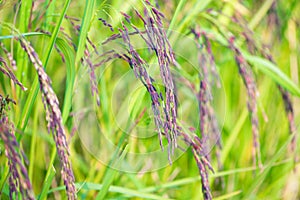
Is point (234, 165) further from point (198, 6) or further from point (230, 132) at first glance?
point (198, 6)

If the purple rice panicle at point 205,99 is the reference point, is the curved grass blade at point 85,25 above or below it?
above

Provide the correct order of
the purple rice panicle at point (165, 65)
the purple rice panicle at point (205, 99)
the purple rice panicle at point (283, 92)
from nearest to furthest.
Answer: the purple rice panicle at point (165, 65), the purple rice panicle at point (205, 99), the purple rice panicle at point (283, 92)

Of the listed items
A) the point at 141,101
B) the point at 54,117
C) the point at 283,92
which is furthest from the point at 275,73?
the point at 54,117

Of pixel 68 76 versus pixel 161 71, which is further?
pixel 68 76

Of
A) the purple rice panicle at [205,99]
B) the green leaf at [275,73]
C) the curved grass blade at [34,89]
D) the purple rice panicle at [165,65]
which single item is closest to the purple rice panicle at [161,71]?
the purple rice panicle at [165,65]

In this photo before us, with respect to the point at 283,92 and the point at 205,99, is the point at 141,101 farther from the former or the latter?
the point at 283,92

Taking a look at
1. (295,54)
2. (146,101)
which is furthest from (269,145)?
(146,101)

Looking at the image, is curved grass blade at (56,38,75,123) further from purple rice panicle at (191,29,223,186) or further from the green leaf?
the green leaf

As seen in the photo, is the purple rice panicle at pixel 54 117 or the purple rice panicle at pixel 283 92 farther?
the purple rice panicle at pixel 283 92

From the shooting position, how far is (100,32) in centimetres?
145

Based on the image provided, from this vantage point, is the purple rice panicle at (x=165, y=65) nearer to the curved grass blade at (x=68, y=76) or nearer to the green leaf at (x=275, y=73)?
the curved grass blade at (x=68, y=76)

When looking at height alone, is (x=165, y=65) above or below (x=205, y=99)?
above

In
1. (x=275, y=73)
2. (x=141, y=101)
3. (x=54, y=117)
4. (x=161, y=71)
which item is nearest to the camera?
(x=54, y=117)

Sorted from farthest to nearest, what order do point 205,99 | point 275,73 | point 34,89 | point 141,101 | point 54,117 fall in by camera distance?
point 275,73
point 205,99
point 141,101
point 34,89
point 54,117
